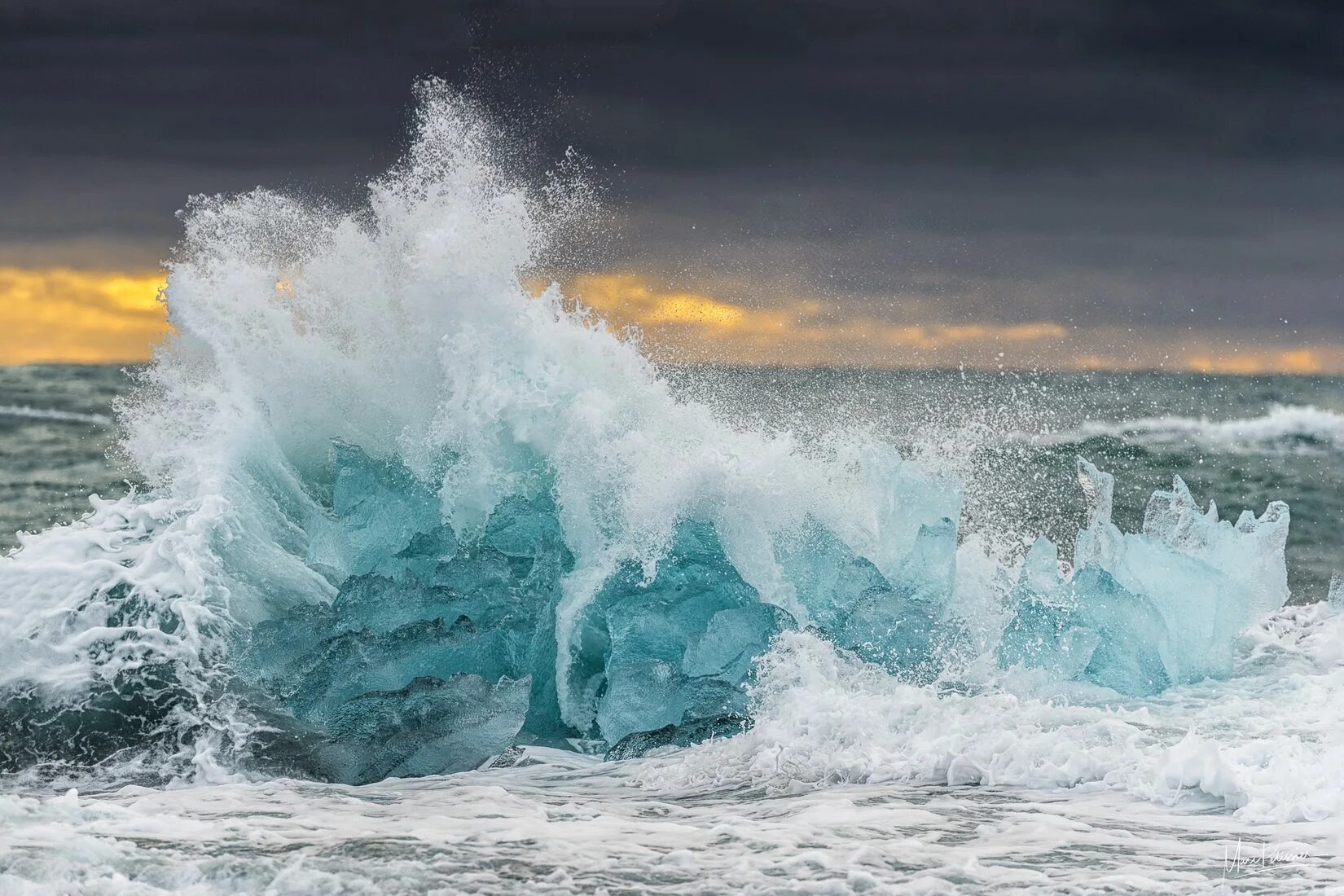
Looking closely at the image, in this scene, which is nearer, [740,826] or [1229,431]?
[740,826]

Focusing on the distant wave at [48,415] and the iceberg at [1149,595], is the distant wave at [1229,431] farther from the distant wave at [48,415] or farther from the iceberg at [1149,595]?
the distant wave at [48,415]

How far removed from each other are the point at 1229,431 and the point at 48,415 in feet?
102

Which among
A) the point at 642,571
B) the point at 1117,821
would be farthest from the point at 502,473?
the point at 1117,821

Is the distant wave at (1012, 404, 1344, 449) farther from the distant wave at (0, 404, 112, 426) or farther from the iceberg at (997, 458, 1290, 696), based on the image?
the distant wave at (0, 404, 112, 426)

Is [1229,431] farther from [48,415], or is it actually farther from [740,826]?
[740,826]

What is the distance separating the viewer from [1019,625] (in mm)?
7922

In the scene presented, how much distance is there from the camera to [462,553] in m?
8.55

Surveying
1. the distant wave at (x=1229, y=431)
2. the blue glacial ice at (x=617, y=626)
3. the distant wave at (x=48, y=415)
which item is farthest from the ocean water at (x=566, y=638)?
the distant wave at (x=48, y=415)

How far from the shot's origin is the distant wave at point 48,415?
3484 centimetres

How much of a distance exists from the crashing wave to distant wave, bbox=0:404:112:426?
2556cm

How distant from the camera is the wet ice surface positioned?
205 inches

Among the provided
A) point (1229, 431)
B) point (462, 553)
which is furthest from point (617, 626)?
point (1229, 431)

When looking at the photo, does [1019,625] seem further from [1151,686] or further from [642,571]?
[642,571]

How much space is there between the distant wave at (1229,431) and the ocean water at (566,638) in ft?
71.1
